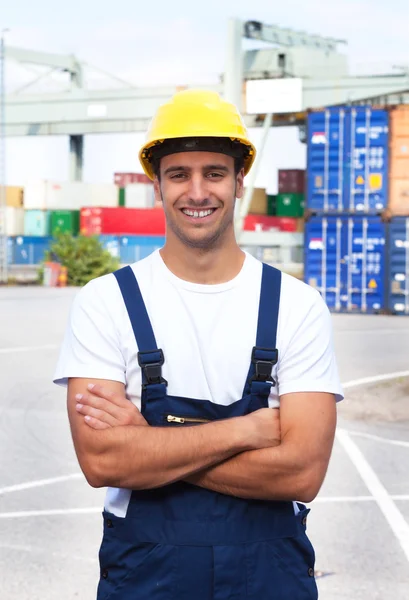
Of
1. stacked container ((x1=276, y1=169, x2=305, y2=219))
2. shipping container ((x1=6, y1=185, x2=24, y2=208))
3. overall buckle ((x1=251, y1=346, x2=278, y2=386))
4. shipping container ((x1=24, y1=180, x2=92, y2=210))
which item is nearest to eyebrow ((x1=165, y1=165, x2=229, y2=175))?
overall buckle ((x1=251, y1=346, x2=278, y2=386))

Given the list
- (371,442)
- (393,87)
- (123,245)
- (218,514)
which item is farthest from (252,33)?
(218,514)

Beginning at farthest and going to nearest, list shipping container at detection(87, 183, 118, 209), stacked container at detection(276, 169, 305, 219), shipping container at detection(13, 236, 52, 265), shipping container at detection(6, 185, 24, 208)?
shipping container at detection(6, 185, 24, 208), shipping container at detection(87, 183, 118, 209), shipping container at detection(13, 236, 52, 265), stacked container at detection(276, 169, 305, 219)

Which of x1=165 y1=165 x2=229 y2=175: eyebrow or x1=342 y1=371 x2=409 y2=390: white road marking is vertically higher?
x1=165 y1=165 x2=229 y2=175: eyebrow

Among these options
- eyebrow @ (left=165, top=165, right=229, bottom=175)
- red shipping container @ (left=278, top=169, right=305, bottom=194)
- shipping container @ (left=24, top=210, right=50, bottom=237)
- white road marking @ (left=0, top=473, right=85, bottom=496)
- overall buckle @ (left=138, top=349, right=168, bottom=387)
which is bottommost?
white road marking @ (left=0, top=473, right=85, bottom=496)

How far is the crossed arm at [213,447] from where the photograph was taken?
292 cm

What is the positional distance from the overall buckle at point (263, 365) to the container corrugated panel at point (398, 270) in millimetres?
27424

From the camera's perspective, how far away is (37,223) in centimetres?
7138

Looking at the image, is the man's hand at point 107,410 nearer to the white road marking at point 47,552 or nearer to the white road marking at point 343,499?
the white road marking at point 47,552

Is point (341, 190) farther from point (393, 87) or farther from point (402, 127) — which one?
point (393, 87)

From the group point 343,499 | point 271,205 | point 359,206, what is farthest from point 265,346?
point 271,205

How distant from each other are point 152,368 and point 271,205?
65488mm

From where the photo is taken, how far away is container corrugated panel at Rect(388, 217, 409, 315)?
2980 centimetres

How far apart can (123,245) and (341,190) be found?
38.4 meters

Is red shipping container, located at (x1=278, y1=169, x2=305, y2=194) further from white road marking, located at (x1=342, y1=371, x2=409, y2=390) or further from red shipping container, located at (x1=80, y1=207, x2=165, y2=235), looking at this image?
white road marking, located at (x1=342, y1=371, x2=409, y2=390)
